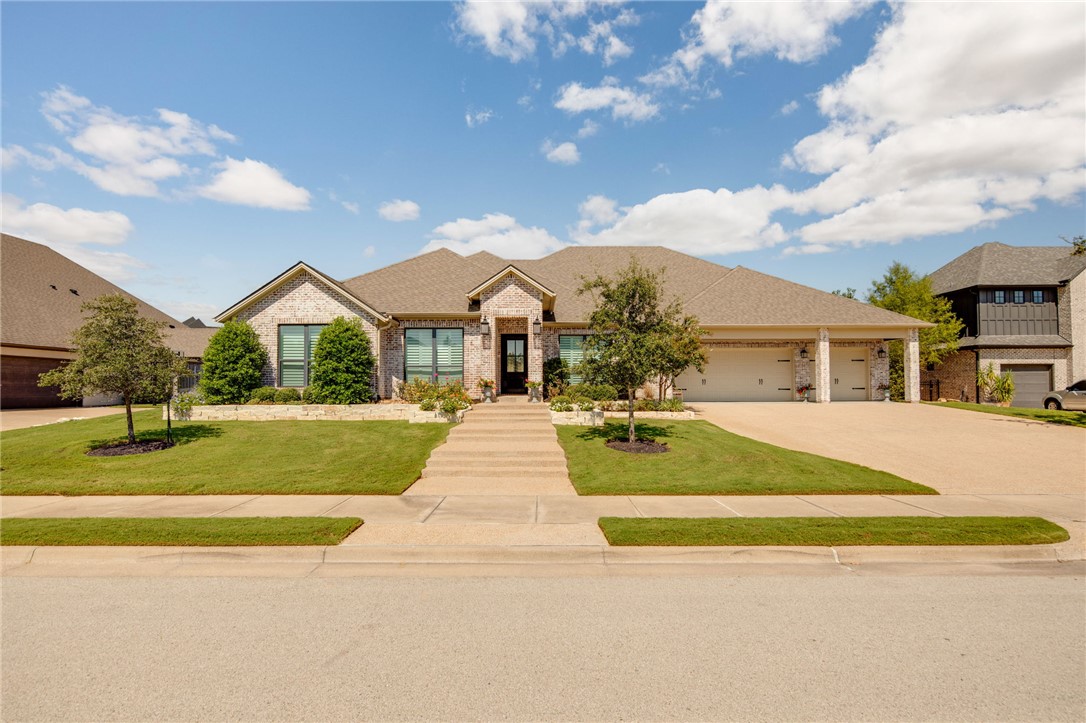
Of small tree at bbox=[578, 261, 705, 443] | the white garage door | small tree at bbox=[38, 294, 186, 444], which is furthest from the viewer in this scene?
the white garage door

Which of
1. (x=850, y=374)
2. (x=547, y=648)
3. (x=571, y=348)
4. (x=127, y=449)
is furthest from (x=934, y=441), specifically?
(x=127, y=449)

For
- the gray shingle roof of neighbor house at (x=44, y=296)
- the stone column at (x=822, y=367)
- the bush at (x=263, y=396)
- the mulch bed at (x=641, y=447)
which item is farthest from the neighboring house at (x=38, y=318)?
the stone column at (x=822, y=367)

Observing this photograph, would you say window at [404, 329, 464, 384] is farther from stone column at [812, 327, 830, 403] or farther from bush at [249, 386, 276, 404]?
stone column at [812, 327, 830, 403]

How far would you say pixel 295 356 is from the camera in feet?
61.1

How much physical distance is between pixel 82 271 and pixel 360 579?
3924 cm

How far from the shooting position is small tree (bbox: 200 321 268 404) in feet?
56.5

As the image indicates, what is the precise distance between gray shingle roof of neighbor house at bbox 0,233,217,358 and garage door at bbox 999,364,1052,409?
162 ft

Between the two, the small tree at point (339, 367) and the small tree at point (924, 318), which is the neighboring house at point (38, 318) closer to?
the small tree at point (339, 367)

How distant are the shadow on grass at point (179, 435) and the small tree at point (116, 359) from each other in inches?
23.6

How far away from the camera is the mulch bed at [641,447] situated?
40.4ft

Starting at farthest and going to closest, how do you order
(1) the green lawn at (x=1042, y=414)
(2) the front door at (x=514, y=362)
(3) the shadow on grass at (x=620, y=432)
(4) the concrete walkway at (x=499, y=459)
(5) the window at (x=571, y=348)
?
(2) the front door at (x=514, y=362) → (5) the window at (x=571, y=348) → (1) the green lawn at (x=1042, y=414) → (3) the shadow on grass at (x=620, y=432) → (4) the concrete walkway at (x=499, y=459)

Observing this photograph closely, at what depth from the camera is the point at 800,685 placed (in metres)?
3.57

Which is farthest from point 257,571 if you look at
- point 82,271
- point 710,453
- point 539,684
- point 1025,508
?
point 82,271

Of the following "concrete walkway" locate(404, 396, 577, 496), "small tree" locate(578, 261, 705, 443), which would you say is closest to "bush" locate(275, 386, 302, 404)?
"concrete walkway" locate(404, 396, 577, 496)
